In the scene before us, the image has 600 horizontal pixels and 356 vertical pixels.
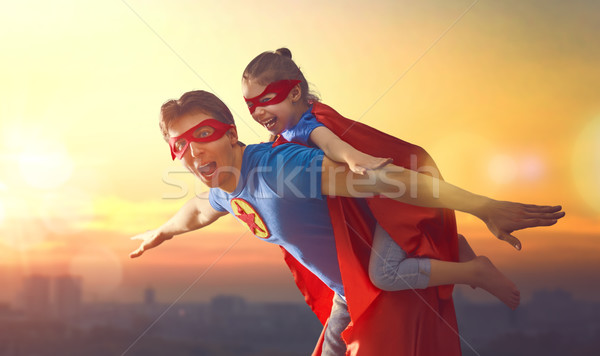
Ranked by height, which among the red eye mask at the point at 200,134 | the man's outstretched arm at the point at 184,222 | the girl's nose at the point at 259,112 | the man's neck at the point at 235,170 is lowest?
the man's outstretched arm at the point at 184,222

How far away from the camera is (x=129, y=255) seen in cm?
318

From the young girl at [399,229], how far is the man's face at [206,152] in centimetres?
29

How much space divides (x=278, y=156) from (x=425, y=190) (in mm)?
588

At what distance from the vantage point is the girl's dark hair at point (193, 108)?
2492mm

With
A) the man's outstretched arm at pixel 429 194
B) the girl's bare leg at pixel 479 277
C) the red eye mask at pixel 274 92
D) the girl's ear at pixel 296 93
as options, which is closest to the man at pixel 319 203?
the man's outstretched arm at pixel 429 194

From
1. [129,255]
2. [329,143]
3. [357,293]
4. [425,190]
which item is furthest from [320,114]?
[129,255]

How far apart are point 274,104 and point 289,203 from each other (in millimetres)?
624

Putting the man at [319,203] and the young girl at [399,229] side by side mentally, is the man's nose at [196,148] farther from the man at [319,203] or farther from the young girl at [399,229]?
the young girl at [399,229]

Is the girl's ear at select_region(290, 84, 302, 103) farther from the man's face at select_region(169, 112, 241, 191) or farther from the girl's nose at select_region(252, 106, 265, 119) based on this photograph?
the man's face at select_region(169, 112, 241, 191)

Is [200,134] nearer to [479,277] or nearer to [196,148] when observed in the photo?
[196,148]

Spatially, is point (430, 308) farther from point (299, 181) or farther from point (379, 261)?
point (299, 181)

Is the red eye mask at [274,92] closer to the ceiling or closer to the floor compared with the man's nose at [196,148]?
closer to the ceiling

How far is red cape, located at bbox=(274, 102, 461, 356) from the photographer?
2443 mm

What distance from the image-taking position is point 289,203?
2.42m
